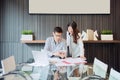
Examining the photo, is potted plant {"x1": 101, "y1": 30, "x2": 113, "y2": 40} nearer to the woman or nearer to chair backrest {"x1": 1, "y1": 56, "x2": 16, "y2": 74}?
the woman

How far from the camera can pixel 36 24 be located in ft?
17.3

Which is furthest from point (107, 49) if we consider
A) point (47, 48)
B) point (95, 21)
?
point (47, 48)

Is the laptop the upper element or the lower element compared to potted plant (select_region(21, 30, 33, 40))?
lower

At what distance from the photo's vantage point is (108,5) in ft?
17.1

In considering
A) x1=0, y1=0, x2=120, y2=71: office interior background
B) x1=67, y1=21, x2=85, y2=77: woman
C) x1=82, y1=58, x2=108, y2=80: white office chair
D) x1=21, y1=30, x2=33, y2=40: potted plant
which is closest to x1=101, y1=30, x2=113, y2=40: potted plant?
x1=0, y1=0, x2=120, y2=71: office interior background

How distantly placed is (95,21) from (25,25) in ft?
5.38

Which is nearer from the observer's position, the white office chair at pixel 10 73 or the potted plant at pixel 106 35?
the white office chair at pixel 10 73

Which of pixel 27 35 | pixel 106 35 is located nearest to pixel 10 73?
pixel 27 35

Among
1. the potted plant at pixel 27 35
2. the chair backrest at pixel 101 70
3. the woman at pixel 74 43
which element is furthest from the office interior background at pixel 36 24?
the chair backrest at pixel 101 70

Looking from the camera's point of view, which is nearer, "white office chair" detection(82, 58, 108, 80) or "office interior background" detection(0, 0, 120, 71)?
"white office chair" detection(82, 58, 108, 80)

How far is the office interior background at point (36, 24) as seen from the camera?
5.25m

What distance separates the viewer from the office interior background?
5.25m

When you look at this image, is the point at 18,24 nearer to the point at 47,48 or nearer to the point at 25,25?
the point at 25,25

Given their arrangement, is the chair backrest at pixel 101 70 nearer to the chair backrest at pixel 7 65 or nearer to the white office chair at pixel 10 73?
the white office chair at pixel 10 73
